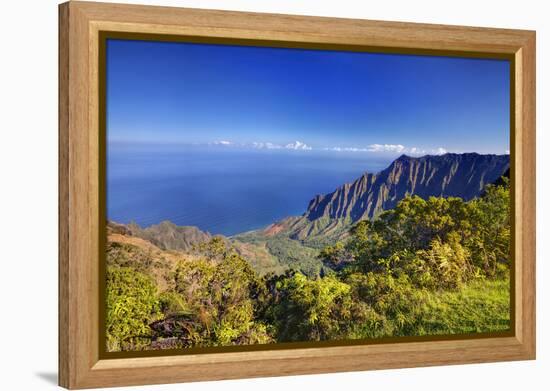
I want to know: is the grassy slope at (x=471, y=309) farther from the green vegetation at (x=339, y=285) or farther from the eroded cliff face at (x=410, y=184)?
the eroded cliff face at (x=410, y=184)

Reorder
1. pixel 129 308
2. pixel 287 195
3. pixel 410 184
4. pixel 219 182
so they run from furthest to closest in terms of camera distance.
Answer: pixel 410 184 → pixel 287 195 → pixel 219 182 → pixel 129 308

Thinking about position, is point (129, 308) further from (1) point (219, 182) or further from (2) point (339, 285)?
(2) point (339, 285)

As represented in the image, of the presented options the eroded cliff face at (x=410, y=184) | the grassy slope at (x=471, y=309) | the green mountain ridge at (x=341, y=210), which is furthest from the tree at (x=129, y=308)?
the grassy slope at (x=471, y=309)

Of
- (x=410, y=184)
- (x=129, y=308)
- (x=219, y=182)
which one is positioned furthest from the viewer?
(x=410, y=184)

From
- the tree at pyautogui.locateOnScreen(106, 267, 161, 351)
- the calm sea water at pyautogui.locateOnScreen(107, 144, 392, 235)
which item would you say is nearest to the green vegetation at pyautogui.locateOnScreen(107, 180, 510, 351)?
the tree at pyautogui.locateOnScreen(106, 267, 161, 351)

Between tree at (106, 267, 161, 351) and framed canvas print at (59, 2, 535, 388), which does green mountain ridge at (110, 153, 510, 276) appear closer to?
framed canvas print at (59, 2, 535, 388)

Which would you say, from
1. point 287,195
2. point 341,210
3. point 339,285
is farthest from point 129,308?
point 341,210

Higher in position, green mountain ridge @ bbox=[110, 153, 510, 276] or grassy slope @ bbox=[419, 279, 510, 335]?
green mountain ridge @ bbox=[110, 153, 510, 276]
